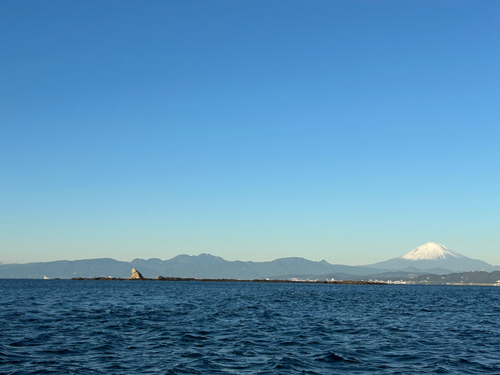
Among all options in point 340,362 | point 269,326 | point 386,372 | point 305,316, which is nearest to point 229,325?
point 269,326

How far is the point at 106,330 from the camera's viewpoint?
32375 mm

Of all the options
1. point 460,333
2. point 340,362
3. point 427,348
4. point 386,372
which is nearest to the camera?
point 386,372

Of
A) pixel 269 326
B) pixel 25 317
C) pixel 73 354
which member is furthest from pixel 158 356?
pixel 25 317

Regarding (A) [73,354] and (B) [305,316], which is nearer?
(A) [73,354]

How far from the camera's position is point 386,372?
20469 mm

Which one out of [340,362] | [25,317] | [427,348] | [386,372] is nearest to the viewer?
[386,372]

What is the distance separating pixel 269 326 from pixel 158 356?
1524 cm

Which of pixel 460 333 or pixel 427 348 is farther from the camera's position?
pixel 460 333

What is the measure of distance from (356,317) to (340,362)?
81.9 feet

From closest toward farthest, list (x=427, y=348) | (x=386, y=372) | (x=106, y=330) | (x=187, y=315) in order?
1. (x=386, y=372)
2. (x=427, y=348)
3. (x=106, y=330)
4. (x=187, y=315)

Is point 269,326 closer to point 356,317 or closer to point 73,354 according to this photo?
point 356,317

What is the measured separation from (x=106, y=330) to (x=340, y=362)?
62.2 ft

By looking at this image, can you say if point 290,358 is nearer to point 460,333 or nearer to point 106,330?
point 106,330

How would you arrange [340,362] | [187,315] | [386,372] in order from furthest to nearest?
[187,315]
[340,362]
[386,372]
